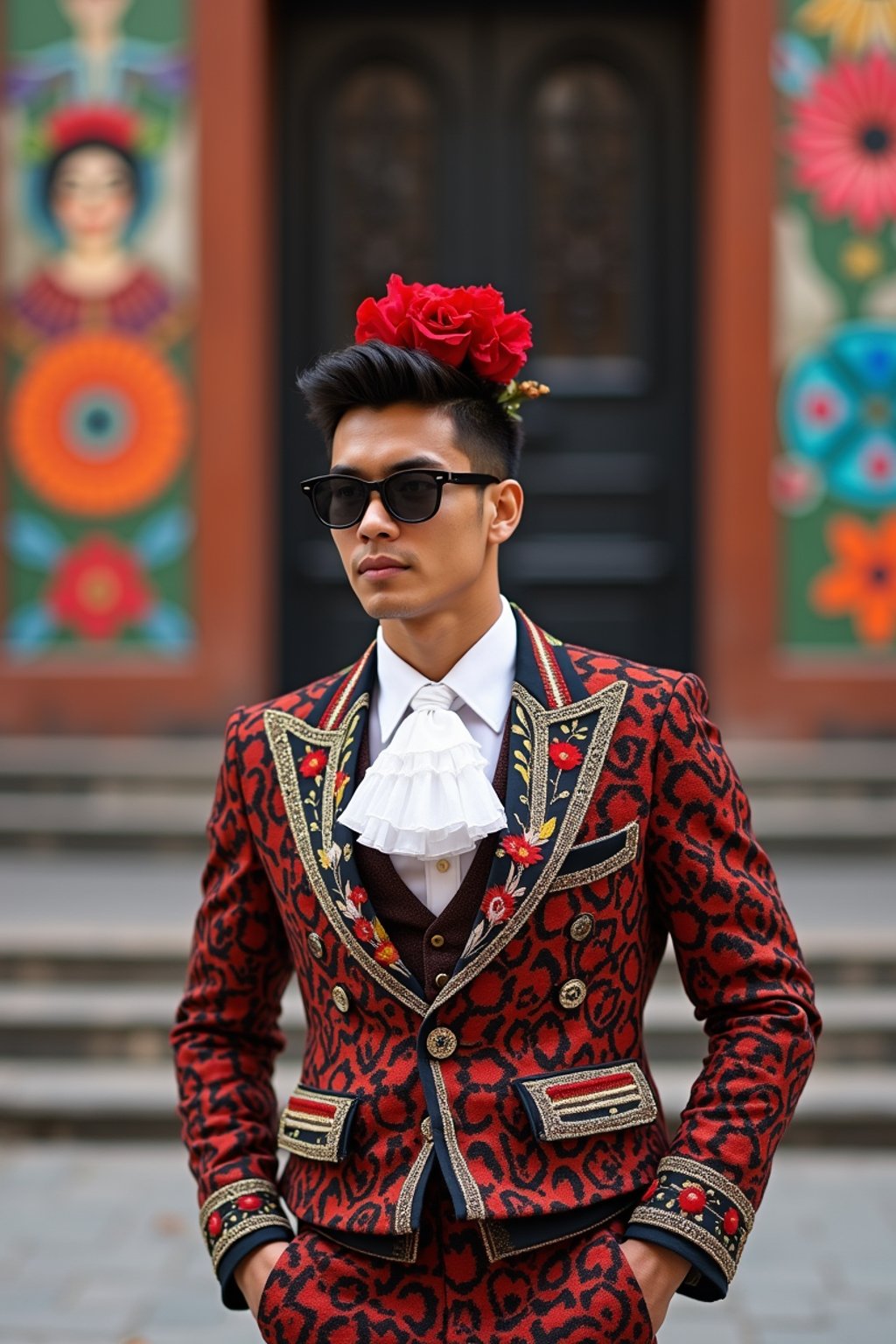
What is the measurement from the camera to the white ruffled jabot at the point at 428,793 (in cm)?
191

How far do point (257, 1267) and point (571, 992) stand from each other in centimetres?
49

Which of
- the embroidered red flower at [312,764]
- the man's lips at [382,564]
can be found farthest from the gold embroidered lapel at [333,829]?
the man's lips at [382,564]

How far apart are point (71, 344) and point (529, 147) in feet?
7.02

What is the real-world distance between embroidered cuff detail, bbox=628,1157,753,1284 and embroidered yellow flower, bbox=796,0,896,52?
20.1ft

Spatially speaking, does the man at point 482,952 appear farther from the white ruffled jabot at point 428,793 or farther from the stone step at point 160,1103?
the stone step at point 160,1103

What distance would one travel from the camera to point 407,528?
195 cm

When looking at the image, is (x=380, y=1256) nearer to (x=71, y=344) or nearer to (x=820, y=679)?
(x=820, y=679)

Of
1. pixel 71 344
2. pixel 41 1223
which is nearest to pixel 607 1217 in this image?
pixel 41 1223

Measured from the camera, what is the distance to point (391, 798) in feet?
6.39

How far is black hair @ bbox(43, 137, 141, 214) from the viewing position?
7223mm

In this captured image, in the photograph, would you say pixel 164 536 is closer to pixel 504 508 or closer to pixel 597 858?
pixel 504 508

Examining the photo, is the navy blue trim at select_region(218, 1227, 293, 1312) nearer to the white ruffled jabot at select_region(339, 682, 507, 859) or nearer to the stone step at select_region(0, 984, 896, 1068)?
the white ruffled jabot at select_region(339, 682, 507, 859)

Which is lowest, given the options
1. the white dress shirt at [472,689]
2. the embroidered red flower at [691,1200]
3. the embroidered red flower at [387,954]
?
the embroidered red flower at [691,1200]

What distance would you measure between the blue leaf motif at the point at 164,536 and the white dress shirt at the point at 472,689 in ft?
17.3
